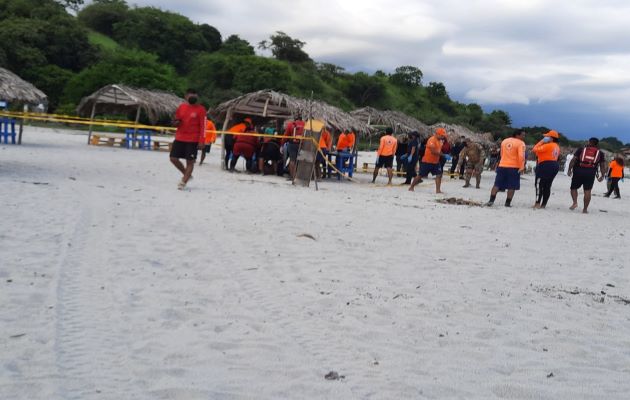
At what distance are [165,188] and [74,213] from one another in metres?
3.39

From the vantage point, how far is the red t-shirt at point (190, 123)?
424 inches

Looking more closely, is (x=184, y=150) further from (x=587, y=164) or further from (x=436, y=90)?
(x=436, y=90)

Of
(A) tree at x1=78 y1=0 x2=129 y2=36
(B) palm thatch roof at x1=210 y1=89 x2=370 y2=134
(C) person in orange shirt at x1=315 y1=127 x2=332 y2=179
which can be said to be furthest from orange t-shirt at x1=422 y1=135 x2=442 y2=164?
(A) tree at x1=78 y1=0 x2=129 y2=36

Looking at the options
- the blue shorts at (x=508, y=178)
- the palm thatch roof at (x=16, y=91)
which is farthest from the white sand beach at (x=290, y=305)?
the palm thatch roof at (x=16, y=91)

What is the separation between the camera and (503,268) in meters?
6.35

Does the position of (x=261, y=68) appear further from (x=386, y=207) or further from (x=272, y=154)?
(x=386, y=207)

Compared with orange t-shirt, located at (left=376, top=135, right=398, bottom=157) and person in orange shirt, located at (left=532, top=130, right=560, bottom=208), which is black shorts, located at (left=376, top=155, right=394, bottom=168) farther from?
person in orange shirt, located at (left=532, top=130, right=560, bottom=208)

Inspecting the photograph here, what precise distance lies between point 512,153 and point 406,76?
79.6m

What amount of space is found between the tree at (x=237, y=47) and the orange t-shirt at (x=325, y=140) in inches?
2117

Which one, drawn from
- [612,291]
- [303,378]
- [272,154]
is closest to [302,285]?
[303,378]

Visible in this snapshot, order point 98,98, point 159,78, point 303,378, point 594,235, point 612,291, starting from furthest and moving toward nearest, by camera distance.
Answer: point 159,78 → point 98,98 → point 594,235 → point 612,291 → point 303,378

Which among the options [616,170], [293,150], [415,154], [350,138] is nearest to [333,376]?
[293,150]

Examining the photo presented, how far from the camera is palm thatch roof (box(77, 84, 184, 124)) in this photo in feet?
84.1

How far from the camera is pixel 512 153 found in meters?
12.1
